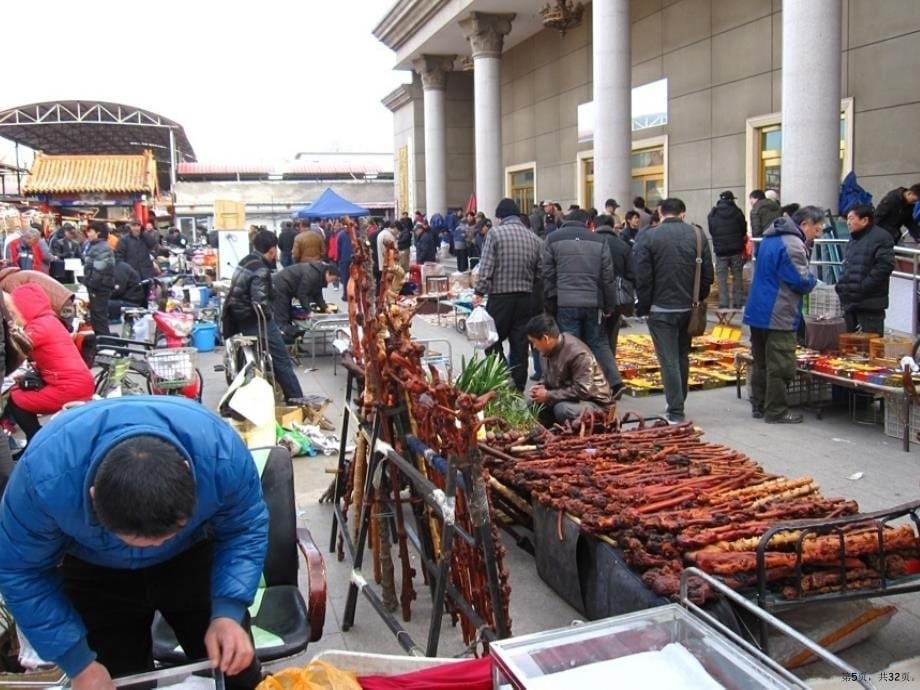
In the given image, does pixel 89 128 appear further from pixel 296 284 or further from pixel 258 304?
pixel 258 304

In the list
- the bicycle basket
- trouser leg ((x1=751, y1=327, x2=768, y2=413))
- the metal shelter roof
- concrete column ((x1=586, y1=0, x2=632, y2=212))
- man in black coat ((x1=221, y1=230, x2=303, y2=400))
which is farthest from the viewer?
the metal shelter roof

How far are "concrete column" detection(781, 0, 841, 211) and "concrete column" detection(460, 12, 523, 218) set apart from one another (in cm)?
1181

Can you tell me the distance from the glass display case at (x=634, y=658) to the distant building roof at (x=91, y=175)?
3640 centimetres

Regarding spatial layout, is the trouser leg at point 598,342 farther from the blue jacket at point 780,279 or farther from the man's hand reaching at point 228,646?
the man's hand reaching at point 228,646

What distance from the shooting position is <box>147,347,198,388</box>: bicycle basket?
324 inches

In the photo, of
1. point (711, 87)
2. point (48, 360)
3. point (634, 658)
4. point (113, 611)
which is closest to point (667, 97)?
point (711, 87)

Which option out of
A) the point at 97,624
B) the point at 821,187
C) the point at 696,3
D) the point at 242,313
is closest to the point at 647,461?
the point at 97,624

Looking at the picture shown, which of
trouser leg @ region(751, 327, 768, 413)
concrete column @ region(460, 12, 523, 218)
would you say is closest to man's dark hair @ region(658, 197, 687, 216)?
trouser leg @ region(751, 327, 768, 413)

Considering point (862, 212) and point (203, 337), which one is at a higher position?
point (862, 212)

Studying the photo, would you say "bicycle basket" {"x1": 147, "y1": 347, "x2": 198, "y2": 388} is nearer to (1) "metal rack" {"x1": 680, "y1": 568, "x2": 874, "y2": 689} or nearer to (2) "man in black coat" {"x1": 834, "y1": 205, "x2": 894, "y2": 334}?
(1) "metal rack" {"x1": 680, "y1": 568, "x2": 874, "y2": 689}

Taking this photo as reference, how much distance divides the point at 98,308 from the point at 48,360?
848cm

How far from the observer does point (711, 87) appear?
57.2 ft

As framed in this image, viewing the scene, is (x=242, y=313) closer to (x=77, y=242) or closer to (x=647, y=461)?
(x=647, y=461)

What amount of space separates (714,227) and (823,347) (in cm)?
517
